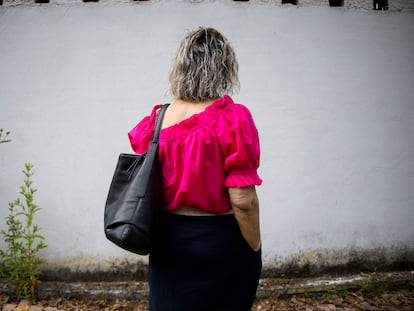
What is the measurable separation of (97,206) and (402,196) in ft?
10.6

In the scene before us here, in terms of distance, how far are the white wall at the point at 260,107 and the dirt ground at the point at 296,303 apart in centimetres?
35

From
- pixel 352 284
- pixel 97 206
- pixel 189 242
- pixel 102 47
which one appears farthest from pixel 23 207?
pixel 352 284

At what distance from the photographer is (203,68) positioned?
1651mm

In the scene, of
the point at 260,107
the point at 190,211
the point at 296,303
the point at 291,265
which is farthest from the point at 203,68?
the point at 296,303

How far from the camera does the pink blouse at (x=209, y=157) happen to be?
1.52m

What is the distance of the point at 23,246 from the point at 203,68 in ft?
8.83

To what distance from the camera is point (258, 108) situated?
127 inches

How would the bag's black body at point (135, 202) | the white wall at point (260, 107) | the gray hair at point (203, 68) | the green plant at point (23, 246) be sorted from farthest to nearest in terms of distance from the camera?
1. the white wall at point (260, 107)
2. the green plant at point (23, 246)
3. the gray hair at point (203, 68)
4. the bag's black body at point (135, 202)

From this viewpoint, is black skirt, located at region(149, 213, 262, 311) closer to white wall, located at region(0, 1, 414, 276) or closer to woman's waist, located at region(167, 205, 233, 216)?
woman's waist, located at region(167, 205, 233, 216)

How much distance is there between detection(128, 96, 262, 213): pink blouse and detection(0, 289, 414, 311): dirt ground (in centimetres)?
207

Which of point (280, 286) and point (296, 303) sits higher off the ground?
point (280, 286)

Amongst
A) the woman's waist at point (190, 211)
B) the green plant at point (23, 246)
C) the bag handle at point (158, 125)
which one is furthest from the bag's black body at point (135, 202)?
the green plant at point (23, 246)

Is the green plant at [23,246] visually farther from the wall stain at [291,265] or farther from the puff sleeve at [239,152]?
the puff sleeve at [239,152]

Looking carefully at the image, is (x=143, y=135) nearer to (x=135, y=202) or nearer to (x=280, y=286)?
(x=135, y=202)
